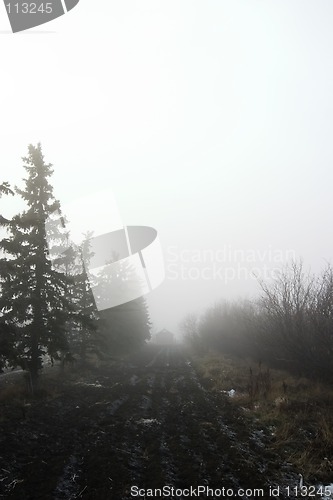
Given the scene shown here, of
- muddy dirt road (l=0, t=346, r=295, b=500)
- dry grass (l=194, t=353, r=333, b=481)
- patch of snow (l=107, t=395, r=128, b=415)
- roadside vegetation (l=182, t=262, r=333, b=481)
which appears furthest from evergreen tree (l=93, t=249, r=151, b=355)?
muddy dirt road (l=0, t=346, r=295, b=500)

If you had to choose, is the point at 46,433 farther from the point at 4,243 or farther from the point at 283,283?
the point at 283,283

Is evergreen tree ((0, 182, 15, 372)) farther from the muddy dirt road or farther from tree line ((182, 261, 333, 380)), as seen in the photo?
tree line ((182, 261, 333, 380))

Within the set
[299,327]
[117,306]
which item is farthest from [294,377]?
[117,306]

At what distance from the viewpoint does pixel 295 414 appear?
1343 centimetres

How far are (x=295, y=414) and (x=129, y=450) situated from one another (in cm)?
740

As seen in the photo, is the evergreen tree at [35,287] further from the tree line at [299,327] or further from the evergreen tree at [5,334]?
the tree line at [299,327]

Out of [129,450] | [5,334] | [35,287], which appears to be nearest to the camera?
[129,450]

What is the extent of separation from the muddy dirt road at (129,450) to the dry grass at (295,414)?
612 millimetres

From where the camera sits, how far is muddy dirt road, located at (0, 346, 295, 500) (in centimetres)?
729

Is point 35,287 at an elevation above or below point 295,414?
above

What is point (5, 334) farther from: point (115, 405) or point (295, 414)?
point (295, 414)

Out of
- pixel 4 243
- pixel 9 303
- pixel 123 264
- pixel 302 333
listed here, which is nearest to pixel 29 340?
pixel 9 303

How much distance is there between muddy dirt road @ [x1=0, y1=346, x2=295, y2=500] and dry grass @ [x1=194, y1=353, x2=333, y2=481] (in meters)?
0.61

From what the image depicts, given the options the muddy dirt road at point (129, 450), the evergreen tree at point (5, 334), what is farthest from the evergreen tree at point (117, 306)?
the evergreen tree at point (5, 334)
